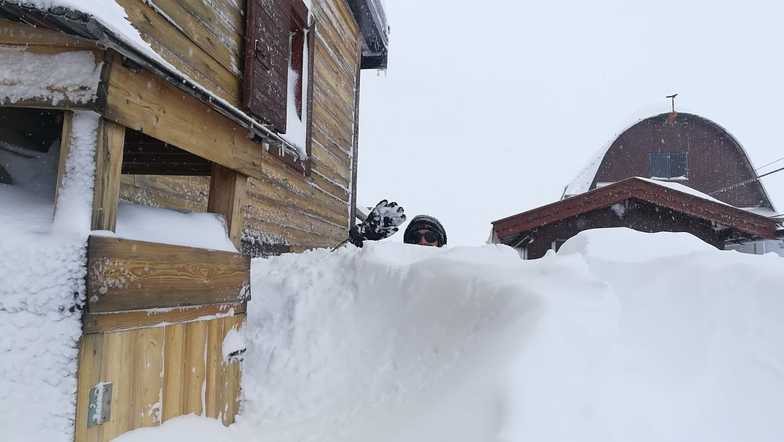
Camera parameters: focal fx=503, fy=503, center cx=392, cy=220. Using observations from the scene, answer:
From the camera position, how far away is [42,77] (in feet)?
6.74

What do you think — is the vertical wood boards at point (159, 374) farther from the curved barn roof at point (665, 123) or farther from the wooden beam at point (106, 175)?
the curved barn roof at point (665, 123)

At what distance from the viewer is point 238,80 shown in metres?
3.72

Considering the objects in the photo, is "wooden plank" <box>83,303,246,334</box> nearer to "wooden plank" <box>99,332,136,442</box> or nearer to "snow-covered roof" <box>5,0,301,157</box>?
"wooden plank" <box>99,332,136,442</box>

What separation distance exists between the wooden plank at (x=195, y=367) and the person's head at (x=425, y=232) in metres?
6.02

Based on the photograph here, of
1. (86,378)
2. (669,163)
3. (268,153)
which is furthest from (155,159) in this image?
(669,163)

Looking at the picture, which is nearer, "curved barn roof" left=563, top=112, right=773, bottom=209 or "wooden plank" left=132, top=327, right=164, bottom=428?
"wooden plank" left=132, top=327, right=164, bottom=428

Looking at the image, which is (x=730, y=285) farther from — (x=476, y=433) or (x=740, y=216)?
(x=740, y=216)

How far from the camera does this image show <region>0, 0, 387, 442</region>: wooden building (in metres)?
2.03

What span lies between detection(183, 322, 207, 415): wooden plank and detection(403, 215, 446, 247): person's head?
602 cm

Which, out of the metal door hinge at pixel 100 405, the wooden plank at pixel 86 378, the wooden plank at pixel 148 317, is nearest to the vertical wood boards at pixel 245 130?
the wooden plank at pixel 148 317

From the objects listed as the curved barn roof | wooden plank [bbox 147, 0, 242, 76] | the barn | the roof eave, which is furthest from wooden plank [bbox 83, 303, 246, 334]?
the curved barn roof

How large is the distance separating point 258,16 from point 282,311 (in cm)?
253

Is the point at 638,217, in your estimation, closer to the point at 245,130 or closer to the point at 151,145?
the point at 245,130

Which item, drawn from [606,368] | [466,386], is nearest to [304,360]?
[466,386]
